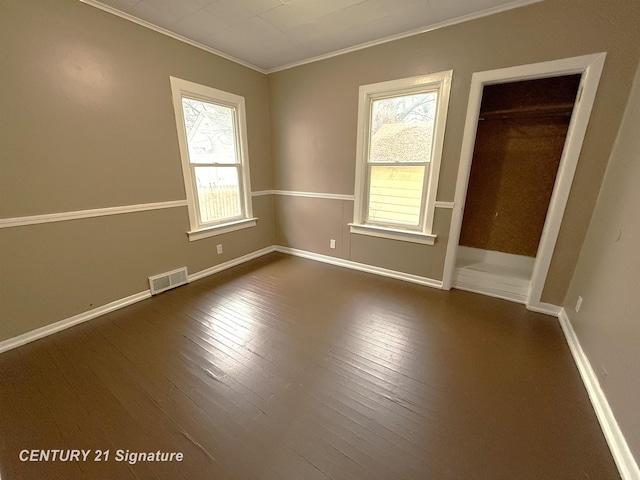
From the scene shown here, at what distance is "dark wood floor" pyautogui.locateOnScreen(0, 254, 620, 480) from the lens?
119 cm

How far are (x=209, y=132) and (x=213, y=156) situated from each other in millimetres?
281

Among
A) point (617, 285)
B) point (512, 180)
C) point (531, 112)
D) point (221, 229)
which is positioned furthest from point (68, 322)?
point (531, 112)

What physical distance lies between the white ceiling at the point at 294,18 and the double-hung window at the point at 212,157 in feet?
1.65

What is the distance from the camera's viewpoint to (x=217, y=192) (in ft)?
10.8

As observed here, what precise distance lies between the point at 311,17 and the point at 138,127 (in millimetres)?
1922

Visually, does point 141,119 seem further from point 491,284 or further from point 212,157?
point 491,284

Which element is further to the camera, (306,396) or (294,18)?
(294,18)

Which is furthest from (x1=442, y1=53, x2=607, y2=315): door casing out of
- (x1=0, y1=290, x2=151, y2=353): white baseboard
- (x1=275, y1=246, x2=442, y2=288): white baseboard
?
(x1=0, y1=290, x2=151, y2=353): white baseboard

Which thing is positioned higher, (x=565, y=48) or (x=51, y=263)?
(x=565, y=48)

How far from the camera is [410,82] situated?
8.64 ft

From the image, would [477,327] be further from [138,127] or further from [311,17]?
[138,127]

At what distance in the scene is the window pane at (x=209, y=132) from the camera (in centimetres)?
286

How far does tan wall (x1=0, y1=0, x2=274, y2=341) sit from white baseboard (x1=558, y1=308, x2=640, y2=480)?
3.63m

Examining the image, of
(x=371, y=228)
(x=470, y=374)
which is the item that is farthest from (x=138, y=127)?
(x=470, y=374)
